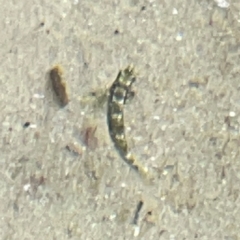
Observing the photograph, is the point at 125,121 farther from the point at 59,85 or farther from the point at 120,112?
the point at 59,85

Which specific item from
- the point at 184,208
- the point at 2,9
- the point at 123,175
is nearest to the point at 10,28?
the point at 2,9

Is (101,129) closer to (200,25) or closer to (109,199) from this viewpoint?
(109,199)

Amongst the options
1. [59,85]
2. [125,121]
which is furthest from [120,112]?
[59,85]
